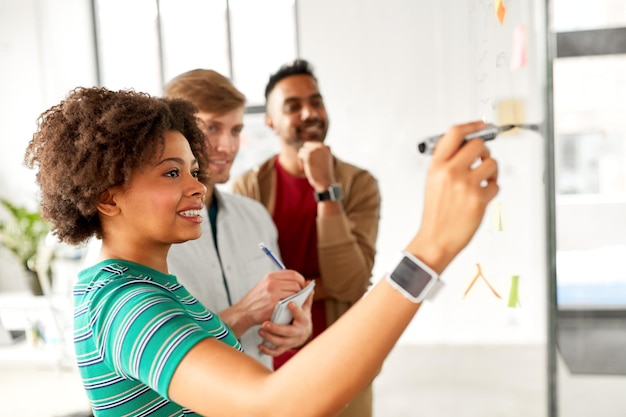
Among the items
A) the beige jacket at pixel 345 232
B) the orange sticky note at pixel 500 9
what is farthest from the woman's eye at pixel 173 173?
→ the orange sticky note at pixel 500 9

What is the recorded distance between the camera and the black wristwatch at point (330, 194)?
142 centimetres

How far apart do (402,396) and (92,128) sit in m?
1.45

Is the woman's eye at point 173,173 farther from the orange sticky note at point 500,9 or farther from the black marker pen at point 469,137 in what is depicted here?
the orange sticky note at point 500,9

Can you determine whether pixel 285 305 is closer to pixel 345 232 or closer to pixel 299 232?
pixel 345 232

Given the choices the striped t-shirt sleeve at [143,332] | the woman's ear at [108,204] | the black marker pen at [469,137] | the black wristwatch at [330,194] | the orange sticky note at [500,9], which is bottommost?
the striped t-shirt sleeve at [143,332]

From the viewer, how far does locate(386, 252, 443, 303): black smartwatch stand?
22.1 inches

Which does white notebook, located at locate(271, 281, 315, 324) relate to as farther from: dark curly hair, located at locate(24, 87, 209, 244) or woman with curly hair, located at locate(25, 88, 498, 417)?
dark curly hair, located at locate(24, 87, 209, 244)

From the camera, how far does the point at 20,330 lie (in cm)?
387

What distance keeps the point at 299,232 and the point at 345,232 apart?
177 mm

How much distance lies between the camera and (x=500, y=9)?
4.32 feet

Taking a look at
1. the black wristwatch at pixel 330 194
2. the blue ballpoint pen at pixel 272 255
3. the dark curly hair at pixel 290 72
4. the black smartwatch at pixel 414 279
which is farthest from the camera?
the dark curly hair at pixel 290 72

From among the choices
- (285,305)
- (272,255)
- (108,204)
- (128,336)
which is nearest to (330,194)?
(272,255)

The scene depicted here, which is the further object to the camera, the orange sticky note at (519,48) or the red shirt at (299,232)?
the red shirt at (299,232)

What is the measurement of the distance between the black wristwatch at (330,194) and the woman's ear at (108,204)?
2.07 ft
